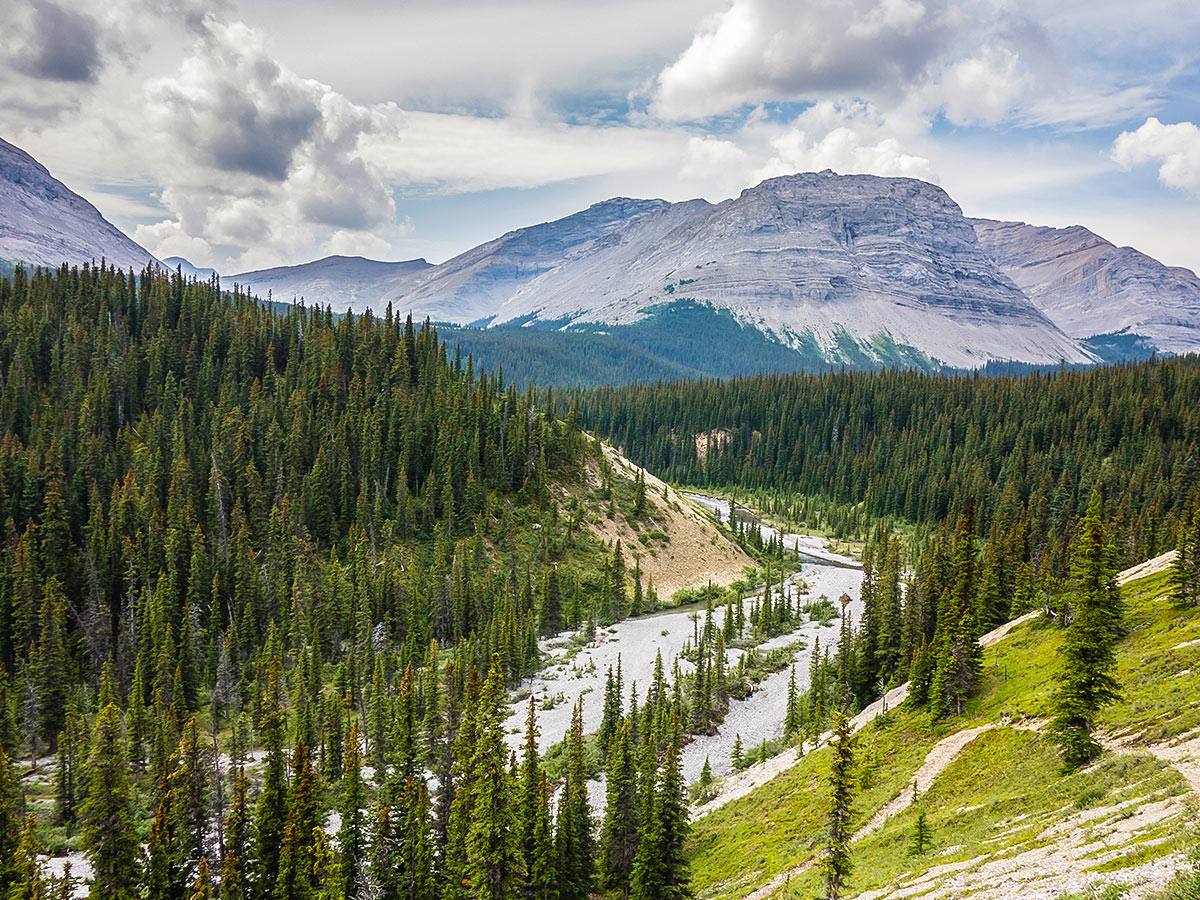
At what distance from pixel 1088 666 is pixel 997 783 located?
26.6 feet

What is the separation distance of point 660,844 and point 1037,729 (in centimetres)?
2331

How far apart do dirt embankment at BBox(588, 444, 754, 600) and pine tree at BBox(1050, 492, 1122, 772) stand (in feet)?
273

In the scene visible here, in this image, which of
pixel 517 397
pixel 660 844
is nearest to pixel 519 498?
pixel 517 397

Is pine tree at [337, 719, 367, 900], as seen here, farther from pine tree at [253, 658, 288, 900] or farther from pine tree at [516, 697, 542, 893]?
pine tree at [516, 697, 542, 893]

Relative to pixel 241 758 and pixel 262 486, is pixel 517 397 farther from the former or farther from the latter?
pixel 241 758

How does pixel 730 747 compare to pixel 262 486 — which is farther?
pixel 262 486

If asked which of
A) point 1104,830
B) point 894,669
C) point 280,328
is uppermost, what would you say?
point 280,328

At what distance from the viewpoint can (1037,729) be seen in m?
Result: 39.5

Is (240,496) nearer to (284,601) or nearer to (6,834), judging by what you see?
(284,601)

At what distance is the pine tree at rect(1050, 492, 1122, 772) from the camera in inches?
1305

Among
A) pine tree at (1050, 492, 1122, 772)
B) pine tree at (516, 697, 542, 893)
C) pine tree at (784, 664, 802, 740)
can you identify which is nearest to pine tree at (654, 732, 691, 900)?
pine tree at (516, 697, 542, 893)

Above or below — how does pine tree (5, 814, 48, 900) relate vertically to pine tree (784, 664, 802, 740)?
above

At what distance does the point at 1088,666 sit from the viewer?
3450cm

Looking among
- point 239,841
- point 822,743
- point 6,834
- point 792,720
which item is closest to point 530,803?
point 239,841
